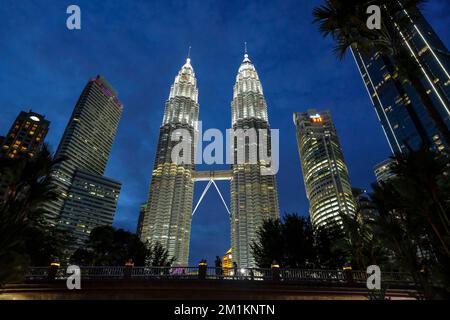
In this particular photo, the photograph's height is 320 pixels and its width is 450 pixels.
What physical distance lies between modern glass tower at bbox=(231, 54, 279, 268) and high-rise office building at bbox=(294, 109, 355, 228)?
5783 cm

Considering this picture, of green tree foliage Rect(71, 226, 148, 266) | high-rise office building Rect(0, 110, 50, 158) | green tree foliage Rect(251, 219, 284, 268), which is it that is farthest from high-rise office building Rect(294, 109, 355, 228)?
high-rise office building Rect(0, 110, 50, 158)

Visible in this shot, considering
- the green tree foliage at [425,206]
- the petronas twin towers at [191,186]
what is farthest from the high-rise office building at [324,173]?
the green tree foliage at [425,206]

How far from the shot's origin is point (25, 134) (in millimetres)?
150750

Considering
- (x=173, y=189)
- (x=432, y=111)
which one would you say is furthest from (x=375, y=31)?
(x=173, y=189)

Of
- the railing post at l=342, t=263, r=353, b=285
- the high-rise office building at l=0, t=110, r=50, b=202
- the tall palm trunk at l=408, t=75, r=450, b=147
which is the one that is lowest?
the railing post at l=342, t=263, r=353, b=285

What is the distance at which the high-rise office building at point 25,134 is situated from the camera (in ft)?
475

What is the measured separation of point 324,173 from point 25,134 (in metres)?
172

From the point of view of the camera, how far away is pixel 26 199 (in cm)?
1551

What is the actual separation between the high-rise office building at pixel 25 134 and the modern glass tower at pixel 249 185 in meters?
108

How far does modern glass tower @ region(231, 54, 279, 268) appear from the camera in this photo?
104438 mm

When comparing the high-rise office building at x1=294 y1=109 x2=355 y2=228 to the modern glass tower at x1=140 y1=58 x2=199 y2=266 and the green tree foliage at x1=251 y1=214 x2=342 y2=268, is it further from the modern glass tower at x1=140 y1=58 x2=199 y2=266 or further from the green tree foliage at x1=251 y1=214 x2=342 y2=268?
the green tree foliage at x1=251 y1=214 x2=342 y2=268

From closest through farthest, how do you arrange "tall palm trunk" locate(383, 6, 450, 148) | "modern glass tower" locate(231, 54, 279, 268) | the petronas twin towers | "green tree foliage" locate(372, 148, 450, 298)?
"tall palm trunk" locate(383, 6, 450, 148), "green tree foliage" locate(372, 148, 450, 298), "modern glass tower" locate(231, 54, 279, 268), the petronas twin towers
